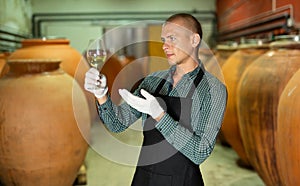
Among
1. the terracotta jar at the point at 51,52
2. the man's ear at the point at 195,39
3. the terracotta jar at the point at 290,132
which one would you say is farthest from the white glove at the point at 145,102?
the terracotta jar at the point at 51,52

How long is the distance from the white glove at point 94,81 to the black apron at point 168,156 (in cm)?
21

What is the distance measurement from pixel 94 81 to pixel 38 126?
1.16 metres

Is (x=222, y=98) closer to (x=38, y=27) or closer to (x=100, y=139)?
(x=100, y=139)

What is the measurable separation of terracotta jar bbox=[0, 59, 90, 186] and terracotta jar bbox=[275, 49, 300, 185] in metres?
1.23

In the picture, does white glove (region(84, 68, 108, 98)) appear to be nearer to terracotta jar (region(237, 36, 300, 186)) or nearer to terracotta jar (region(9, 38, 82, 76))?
terracotta jar (region(237, 36, 300, 186))

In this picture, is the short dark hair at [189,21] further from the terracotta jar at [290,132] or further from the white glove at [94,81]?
the terracotta jar at [290,132]

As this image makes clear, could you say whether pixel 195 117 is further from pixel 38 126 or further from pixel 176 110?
pixel 38 126

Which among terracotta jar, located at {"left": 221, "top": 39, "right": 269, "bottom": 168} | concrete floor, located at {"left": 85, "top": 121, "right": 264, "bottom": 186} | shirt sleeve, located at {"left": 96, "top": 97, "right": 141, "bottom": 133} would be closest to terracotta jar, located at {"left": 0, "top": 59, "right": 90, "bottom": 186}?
concrete floor, located at {"left": 85, "top": 121, "right": 264, "bottom": 186}

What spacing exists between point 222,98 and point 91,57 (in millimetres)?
434

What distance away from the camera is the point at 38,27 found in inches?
303

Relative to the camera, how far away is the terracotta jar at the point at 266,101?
2080 mm

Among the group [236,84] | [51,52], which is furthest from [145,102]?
[51,52]

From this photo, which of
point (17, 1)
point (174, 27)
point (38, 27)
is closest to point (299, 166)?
point (174, 27)

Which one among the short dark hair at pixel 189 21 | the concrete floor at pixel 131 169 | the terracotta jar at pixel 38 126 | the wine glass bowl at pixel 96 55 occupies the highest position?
the short dark hair at pixel 189 21
